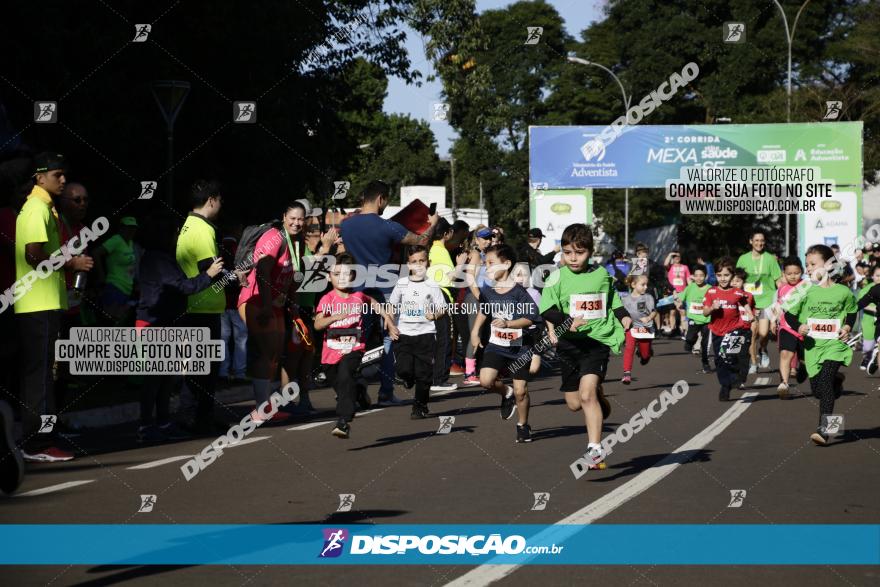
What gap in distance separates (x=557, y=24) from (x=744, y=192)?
35.1 meters

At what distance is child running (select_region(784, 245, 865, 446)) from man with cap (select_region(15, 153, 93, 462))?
6.53m

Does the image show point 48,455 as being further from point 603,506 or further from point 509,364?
point 603,506

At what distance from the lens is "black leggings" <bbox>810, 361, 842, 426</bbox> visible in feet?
39.6

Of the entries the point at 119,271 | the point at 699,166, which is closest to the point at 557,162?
the point at 699,166

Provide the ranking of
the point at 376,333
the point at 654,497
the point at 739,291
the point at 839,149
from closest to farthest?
the point at 654,497 < the point at 376,333 < the point at 739,291 < the point at 839,149

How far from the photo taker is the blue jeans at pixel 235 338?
1664 cm

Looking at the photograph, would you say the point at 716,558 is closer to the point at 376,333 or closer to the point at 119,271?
the point at 376,333

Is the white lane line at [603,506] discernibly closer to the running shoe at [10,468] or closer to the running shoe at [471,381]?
the running shoe at [10,468]

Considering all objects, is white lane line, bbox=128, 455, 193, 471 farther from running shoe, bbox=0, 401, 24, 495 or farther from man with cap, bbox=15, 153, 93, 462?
running shoe, bbox=0, 401, 24, 495

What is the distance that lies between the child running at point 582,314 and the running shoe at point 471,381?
756 cm

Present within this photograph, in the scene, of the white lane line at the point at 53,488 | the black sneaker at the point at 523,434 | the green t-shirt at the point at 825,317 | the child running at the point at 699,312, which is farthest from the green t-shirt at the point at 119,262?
the child running at the point at 699,312

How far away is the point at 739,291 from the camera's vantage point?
17500 millimetres

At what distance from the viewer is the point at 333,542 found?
276 inches

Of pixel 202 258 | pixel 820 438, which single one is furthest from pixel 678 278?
pixel 202 258
